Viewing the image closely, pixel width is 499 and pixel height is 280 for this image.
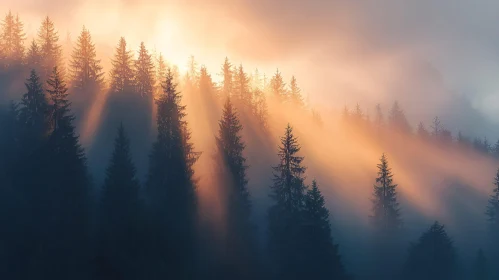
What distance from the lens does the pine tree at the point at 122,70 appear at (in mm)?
82062

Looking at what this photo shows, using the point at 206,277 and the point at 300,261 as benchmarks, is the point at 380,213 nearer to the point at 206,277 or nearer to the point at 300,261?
the point at 300,261

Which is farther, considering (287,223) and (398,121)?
(398,121)

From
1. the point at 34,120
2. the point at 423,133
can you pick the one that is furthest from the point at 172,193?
the point at 423,133

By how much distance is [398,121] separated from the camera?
13750cm

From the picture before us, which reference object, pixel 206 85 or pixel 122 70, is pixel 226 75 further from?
pixel 122 70

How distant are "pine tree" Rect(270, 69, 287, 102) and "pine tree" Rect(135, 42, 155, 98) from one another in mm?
32879

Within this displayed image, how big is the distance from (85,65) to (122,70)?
22.6 ft

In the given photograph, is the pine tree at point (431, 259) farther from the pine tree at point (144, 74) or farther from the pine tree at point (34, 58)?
the pine tree at point (34, 58)

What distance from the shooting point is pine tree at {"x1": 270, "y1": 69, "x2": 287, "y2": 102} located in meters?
106

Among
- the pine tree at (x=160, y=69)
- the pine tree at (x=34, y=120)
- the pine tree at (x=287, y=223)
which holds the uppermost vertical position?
the pine tree at (x=160, y=69)

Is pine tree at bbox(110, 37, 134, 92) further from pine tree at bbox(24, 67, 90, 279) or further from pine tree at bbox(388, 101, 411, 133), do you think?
pine tree at bbox(388, 101, 411, 133)

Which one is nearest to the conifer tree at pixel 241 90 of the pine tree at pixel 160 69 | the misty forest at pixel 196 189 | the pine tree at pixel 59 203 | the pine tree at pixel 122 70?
the misty forest at pixel 196 189

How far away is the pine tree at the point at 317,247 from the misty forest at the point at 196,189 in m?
0.11

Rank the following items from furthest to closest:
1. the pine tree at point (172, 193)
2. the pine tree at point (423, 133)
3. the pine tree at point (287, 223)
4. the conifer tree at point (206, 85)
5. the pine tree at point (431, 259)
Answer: the pine tree at point (423, 133), the conifer tree at point (206, 85), the pine tree at point (431, 259), the pine tree at point (287, 223), the pine tree at point (172, 193)
